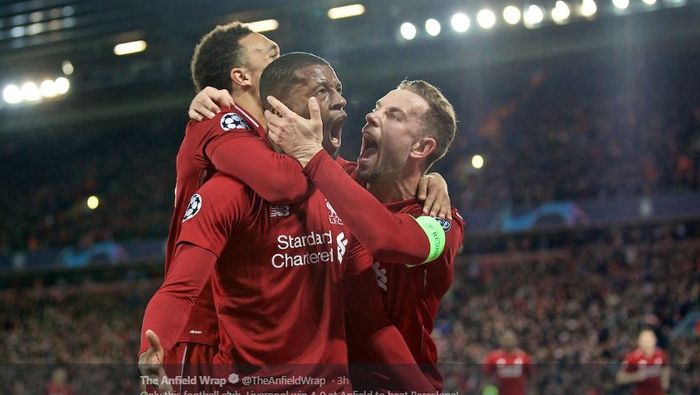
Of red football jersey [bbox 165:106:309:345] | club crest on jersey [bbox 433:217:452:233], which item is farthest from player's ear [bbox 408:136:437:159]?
red football jersey [bbox 165:106:309:345]

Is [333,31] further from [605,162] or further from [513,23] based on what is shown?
[605,162]

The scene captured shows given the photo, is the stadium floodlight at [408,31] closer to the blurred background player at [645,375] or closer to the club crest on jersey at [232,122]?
the blurred background player at [645,375]

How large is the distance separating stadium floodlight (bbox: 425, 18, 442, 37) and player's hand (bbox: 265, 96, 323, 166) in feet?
47.6

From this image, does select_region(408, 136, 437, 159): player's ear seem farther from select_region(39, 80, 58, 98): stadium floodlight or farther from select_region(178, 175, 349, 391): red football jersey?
select_region(39, 80, 58, 98): stadium floodlight

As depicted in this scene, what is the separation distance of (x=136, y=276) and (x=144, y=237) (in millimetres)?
1004

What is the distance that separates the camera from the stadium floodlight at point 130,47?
1880cm

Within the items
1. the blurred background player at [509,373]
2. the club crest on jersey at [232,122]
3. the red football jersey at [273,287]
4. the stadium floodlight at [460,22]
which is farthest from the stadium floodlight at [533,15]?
the red football jersey at [273,287]

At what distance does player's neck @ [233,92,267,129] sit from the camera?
302 centimetres

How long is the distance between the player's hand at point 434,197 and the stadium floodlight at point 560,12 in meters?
13.4

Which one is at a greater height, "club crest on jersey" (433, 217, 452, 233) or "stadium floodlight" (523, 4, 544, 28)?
"stadium floodlight" (523, 4, 544, 28)

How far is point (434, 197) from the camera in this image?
318 centimetres

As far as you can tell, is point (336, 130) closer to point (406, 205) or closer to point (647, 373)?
point (406, 205)

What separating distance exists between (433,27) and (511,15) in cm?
153

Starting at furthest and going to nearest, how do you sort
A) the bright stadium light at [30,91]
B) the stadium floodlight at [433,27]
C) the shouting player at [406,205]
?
the bright stadium light at [30,91], the stadium floodlight at [433,27], the shouting player at [406,205]
